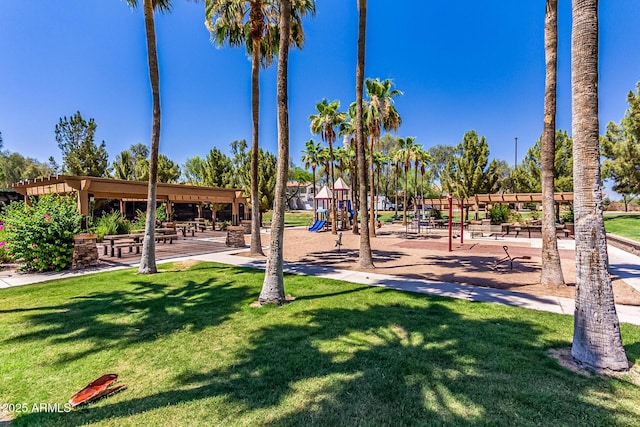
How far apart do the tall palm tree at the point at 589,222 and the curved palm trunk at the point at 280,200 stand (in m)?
4.83

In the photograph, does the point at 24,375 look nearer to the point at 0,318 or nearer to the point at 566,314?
the point at 0,318

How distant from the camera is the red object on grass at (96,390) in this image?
3168 mm

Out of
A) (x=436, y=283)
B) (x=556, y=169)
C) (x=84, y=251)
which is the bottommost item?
(x=436, y=283)

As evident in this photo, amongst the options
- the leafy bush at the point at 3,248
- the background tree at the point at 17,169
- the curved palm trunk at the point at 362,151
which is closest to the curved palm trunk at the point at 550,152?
the curved palm trunk at the point at 362,151

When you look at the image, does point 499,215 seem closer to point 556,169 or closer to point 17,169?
point 556,169

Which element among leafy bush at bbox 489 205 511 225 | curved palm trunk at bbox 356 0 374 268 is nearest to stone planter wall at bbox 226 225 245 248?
curved palm trunk at bbox 356 0 374 268

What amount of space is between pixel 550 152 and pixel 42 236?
14660 mm

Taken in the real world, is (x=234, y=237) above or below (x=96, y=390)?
above

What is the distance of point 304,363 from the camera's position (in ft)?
12.8

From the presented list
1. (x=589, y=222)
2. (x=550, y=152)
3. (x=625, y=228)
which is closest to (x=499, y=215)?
(x=625, y=228)

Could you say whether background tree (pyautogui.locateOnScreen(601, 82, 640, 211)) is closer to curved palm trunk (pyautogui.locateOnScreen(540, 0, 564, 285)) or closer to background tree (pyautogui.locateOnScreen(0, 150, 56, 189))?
curved palm trunk (pyautogui.locateOnScreen(540, 0, 564, 285))

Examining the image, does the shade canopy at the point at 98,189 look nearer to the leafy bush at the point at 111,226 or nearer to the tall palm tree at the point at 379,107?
the leafy bush at the point at 111,226

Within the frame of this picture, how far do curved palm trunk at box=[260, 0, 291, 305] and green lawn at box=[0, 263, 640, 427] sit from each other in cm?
46

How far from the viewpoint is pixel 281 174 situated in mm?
6625
